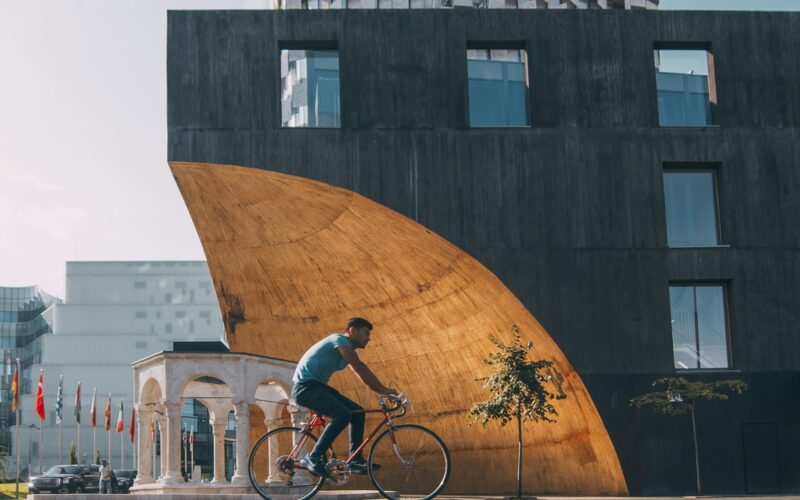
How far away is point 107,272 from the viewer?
12925 cm

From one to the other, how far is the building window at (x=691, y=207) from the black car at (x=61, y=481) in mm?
29175

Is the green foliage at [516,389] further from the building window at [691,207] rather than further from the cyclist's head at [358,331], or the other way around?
the cyclist's head at [358,331]

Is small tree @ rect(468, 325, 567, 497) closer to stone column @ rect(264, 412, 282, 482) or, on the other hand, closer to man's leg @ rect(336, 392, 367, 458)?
stone column @ rect(264, 412, 282, 482)

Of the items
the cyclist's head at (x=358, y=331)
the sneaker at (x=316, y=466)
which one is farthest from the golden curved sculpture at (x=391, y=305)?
the sneaker at (x=316, y=466)

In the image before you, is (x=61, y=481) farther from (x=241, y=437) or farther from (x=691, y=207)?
(x=691, y=207)

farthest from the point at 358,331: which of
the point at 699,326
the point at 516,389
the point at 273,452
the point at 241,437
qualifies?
the point at 699,326

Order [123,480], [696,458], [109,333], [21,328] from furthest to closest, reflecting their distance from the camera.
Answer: [21,328]
[109,333]
[123,480]
[696,458]

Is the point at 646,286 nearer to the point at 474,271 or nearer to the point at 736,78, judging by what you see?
the point at 474,271

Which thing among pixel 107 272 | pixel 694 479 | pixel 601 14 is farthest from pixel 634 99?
pixel 107 272

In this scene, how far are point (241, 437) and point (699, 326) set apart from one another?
12488 millimetres

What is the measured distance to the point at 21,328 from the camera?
138m

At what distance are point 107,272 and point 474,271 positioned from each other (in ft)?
348

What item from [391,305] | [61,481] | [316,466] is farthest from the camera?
[61,481]

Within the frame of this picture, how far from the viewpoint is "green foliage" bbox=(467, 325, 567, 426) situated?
27344 mm
